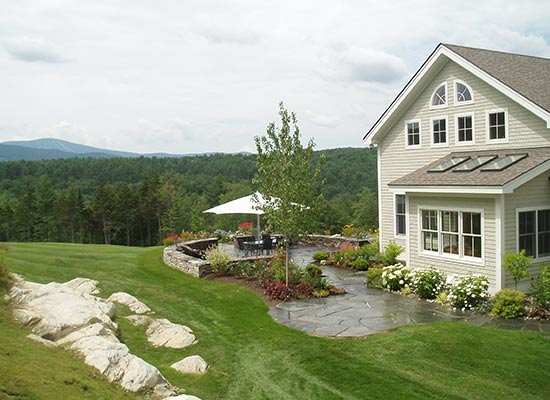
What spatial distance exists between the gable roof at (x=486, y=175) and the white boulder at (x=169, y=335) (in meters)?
8.48

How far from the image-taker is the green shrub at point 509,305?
37.5 ft

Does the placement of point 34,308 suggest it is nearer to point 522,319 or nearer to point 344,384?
point 344,384

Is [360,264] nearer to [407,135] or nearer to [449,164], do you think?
[449,164]

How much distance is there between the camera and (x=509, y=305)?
11539 mm

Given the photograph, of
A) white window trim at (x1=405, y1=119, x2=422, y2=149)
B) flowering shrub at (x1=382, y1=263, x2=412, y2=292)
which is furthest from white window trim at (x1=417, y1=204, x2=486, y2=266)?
white window trim at (x1=405, y1=119, x2=422, y2=149)

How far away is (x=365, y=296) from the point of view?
14.3 m

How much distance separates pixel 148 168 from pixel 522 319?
347 ft

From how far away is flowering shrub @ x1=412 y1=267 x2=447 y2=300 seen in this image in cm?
1370

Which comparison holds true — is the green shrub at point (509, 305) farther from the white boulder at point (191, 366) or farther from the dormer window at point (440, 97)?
the dormer window at point (440, 97)

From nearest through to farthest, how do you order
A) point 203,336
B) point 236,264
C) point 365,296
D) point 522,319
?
point 203,336 → point 522,319 → point 365,296 → point 236,264

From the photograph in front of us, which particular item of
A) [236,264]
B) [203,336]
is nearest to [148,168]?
[236,264]

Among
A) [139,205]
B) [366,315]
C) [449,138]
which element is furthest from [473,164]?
[139,205]

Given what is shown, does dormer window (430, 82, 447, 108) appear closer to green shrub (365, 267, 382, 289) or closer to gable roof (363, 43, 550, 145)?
gable roof (363, 43, 550, 145)

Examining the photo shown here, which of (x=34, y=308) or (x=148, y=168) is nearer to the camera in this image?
(x=34, y=308)
